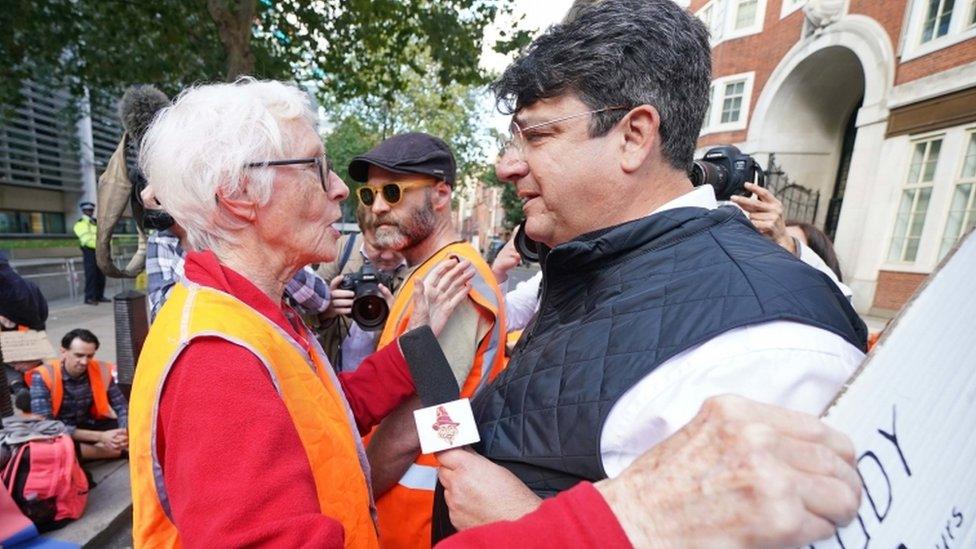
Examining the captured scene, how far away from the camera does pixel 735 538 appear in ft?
1.63

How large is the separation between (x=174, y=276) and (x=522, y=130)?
220cm

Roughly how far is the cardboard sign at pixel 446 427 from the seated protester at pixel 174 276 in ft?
4.16

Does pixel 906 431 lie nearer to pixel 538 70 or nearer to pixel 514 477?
pixel 514 477

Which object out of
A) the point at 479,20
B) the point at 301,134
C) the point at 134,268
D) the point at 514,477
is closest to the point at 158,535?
the point at 514,477

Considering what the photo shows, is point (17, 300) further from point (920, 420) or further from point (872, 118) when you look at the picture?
point (872, 118)

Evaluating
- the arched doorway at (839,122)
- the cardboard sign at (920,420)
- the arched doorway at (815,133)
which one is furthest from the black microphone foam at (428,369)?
the arched doorway at (815,133)

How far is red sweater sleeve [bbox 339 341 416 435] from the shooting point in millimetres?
1572

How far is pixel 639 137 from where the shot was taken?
114 centimetres

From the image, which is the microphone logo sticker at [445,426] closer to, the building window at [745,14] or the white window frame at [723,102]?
the white window frame at [723,102]

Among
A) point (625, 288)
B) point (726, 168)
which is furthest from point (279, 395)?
point (726, 168)

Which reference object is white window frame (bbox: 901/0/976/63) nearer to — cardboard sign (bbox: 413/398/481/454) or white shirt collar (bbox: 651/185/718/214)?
white shirt collar (bbox: 651/185/718/214)

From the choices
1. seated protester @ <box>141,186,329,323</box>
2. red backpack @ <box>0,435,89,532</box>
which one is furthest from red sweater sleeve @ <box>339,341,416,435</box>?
red backpack @ <box>0,435,89,532</box>

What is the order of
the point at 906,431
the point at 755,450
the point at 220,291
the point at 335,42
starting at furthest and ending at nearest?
the point at 335,42, the point at 220,291, the point at 906,431, the point at 755,450

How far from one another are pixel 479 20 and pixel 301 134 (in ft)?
27.6
